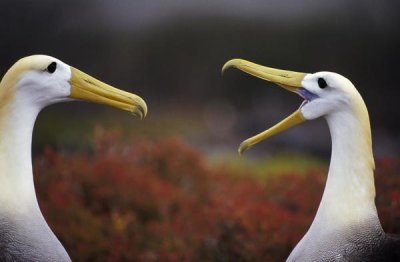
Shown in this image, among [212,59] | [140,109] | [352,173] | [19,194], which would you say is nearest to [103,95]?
[140,109]

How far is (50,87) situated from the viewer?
3.75 metres

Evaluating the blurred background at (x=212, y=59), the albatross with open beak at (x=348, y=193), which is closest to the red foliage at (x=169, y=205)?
the blurred background at (x=212, y=59)

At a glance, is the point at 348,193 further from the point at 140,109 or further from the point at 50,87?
the point at 50,87

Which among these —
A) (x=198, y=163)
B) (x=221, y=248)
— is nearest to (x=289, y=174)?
(x=198, y=163)

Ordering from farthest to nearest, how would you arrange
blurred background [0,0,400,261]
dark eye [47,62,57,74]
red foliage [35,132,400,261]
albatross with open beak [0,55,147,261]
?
blurred background [0,0,400,261] → red foliage [35,132,400,261] → dark eye [47,62,57,74] → albatross with open beak [0,55,147,261]

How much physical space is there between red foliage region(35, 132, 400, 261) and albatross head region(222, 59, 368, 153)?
1154 mm

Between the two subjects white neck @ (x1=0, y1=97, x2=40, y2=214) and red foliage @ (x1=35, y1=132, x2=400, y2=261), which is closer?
white neck @ (x1=0, y1=97, x2=40, y2=214)

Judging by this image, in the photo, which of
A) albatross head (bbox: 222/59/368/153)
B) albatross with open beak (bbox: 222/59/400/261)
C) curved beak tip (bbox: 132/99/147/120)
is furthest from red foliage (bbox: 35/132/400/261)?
curved beak tip (bbox: 132/99/147/120)

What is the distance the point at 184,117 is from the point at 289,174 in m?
2.43

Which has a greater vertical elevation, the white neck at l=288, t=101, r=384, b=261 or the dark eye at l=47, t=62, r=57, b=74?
the dark eye at l=47, t=62, r=57, b=74

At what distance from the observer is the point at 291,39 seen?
7926 mm

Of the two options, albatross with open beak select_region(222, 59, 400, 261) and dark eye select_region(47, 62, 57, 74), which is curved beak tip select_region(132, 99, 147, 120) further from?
albatross with open beak select_region(222, 59, 400, 261)

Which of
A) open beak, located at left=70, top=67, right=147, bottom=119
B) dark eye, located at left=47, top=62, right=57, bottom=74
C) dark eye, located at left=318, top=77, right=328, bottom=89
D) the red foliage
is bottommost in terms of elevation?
the red foliage

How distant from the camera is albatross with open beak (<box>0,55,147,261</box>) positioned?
3609 millimetres
